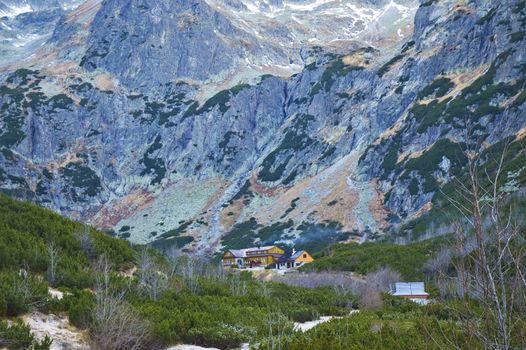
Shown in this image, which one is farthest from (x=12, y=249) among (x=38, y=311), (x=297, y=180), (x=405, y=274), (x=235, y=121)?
(x=235, y=121)

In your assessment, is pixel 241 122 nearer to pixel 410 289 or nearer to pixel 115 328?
pixel 410 289

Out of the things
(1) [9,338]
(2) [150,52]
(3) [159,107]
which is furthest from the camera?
(2) [150,52]

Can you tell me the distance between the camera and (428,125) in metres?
105

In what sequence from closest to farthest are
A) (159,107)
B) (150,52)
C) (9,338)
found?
(9,338) → (159,107) → (150,52)

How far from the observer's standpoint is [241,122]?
16112 centimetres

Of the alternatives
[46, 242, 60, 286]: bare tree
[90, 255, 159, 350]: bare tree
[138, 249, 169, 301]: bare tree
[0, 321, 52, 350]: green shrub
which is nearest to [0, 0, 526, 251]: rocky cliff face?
[138, 249, 169, 301]: bare tree

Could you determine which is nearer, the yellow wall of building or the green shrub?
the green shrub

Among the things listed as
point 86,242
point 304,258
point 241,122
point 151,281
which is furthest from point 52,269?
point 241,122

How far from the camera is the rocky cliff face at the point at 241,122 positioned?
102 meters

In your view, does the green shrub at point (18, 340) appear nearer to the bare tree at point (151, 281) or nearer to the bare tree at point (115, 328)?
the bare tree at point (115, 328)

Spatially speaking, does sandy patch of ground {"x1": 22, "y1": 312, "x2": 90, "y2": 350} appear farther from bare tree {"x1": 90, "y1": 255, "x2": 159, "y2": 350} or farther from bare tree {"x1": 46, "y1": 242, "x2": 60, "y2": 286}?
bare tree {"x1": 46, "y1": 242, "x2": 60, "y2": 286}

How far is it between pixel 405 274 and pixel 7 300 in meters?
47.9

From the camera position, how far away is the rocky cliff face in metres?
102

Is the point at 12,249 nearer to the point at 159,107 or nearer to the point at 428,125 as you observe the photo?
the point at 428,125
